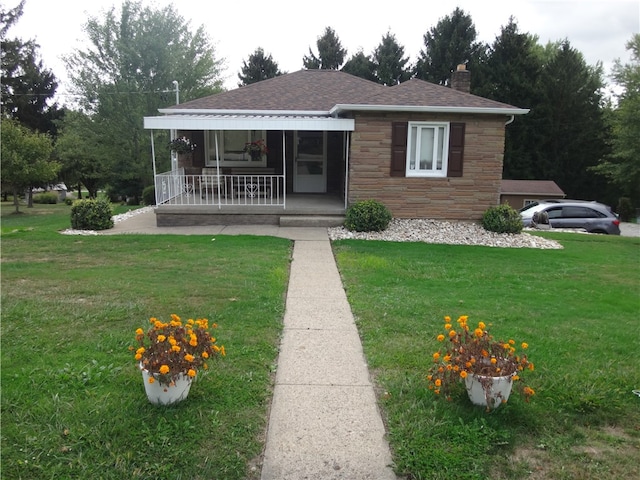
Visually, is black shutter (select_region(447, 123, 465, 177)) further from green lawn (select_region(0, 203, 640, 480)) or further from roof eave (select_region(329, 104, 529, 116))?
green lawn (select_region(0, 203, 640, 480))

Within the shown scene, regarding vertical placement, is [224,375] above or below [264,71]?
below

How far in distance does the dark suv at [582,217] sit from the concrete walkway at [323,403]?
1133 centimetres

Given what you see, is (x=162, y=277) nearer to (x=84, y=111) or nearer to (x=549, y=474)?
(x=549, y=474)

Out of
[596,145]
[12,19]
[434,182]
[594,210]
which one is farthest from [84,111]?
[596,145]

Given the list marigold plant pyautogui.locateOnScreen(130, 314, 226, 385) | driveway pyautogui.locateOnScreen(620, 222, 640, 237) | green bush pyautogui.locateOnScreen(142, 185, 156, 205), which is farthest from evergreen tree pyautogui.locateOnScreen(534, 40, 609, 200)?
marigold plant pyautogui.locateOnScreen(130, 314, 226, 385)

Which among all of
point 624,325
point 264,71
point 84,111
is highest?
point 264,71

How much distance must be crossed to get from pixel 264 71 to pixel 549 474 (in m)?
38.1

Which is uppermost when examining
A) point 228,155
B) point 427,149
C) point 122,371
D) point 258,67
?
point 258,67

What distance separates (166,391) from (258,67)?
37.3 meters

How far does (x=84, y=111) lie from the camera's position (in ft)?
81.0

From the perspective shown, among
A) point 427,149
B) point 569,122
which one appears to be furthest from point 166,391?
point 569,122

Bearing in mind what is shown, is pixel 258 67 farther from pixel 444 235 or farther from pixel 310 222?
pixel 444 235

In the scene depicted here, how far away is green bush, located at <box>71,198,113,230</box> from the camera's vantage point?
11.0 meters

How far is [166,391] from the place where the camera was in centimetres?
305
